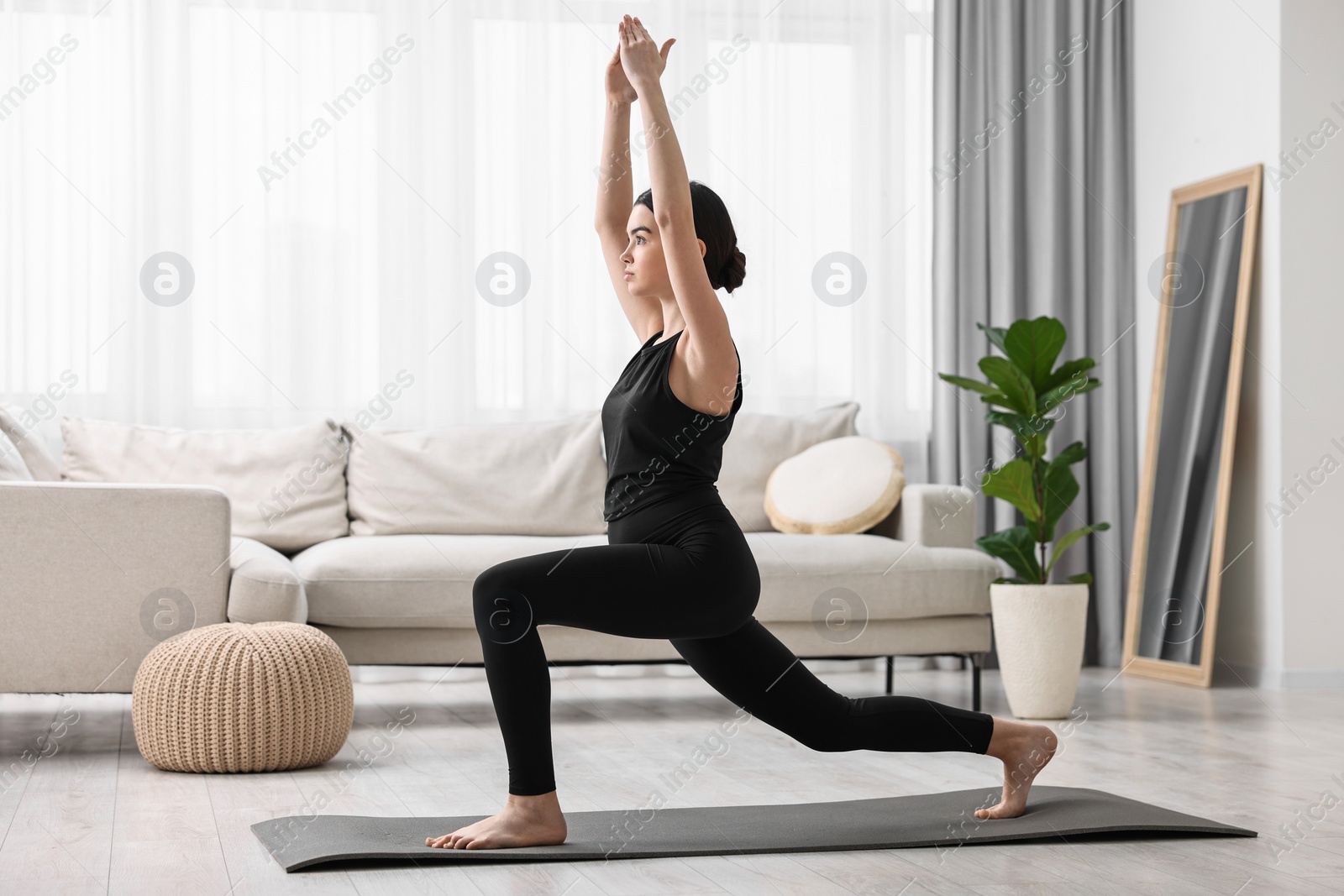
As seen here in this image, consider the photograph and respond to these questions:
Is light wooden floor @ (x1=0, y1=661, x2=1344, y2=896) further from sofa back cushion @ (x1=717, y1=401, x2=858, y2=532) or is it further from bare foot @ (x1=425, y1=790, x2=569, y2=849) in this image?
sofa back cushion @ (x1=717, y1=401, x2=858, y2=532)

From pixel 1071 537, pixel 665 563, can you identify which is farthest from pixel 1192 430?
pixel 665 563

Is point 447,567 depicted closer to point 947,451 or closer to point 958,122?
point 947,451

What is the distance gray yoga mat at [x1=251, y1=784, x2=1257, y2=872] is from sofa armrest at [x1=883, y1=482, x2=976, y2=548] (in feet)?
5.08

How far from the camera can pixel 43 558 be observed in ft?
9.82

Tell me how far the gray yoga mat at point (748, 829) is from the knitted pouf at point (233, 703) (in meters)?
0.51

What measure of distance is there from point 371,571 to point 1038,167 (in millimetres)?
2926

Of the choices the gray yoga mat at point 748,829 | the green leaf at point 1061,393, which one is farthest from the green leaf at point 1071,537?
the gray yoga mat at point 748,829

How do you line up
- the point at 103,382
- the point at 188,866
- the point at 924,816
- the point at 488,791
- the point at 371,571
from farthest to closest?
the point at 103,382 → the point at 371,571 → the point at 488,791 → the point at 924,816 → the point at 188,866

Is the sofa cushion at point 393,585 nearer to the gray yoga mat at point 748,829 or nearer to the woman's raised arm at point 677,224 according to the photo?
the gray yoga mat at point 748,829

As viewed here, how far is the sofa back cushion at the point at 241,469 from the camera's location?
13.3 ft

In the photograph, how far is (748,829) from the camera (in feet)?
7.41

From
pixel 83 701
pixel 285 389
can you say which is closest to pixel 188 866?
pixel 83 701

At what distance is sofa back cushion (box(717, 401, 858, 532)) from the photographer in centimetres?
437

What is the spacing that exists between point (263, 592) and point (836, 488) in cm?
179
